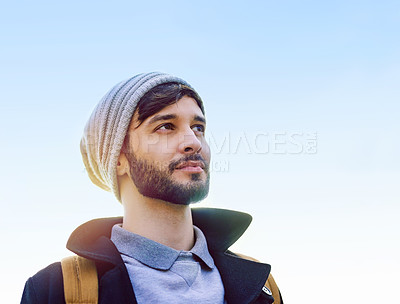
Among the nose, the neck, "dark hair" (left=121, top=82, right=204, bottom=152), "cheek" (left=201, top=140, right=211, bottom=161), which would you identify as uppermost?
"dark hair" (left=121, top=82, right=204, bottom=152)

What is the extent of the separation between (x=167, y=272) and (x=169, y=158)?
1.08 metres

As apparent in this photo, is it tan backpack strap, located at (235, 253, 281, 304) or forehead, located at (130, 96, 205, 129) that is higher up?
forehead, located at (130, 96, 205, 129)

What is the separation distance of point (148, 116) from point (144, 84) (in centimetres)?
42

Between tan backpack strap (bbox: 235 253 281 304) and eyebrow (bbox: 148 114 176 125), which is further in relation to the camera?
tan backpack strap (bbox: 235 253 281 304)

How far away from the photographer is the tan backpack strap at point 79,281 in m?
3.46

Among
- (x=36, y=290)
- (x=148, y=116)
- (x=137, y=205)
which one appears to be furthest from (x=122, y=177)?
(x=36, y=290)

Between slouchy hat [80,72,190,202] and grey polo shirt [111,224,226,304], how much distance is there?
0.73m

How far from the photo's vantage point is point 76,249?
12.8 ft

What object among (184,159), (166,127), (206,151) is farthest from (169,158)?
(206,151)

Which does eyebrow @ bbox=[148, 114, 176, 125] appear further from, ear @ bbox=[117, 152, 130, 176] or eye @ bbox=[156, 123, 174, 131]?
ear @ bbox=[117, 152, 130, 176]

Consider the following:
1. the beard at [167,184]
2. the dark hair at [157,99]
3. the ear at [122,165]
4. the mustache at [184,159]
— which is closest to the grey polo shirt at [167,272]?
the beard at [167,184]

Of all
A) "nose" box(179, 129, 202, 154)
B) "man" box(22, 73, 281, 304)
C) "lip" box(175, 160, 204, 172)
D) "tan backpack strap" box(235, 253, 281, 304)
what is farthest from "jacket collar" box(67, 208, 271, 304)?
"nose" box(179, 129, 202, 154)

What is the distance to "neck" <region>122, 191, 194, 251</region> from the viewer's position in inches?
162

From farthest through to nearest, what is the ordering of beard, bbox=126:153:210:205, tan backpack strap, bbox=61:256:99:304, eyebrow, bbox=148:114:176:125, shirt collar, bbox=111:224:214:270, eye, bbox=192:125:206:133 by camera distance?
eye, bbox=192:125:206:133
eyebrow, bbox=148:114:176:125
beard, bbox=126:153:210:205
shirt collar, bbox=111:224:214:270
tan backpack strap, bbox=61:256:99:304
